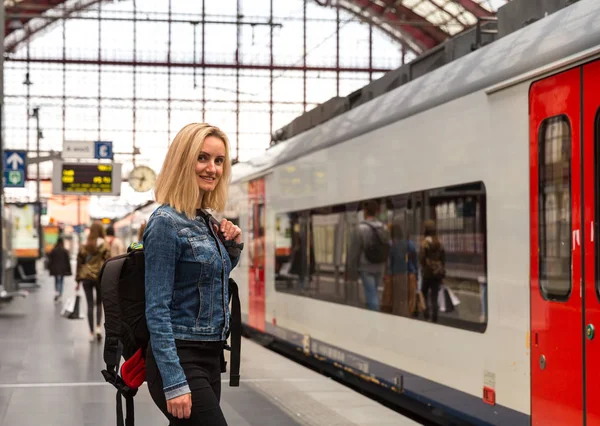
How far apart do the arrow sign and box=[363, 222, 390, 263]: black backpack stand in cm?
1261

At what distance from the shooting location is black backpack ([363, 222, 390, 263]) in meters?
8.67

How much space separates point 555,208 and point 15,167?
53.1 feet

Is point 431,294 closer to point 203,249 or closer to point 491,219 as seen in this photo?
point 491,219

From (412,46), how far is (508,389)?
43934 mm

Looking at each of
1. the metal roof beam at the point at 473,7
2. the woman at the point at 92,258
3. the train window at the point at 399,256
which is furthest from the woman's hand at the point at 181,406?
the metal roof beam at the point at 473,7

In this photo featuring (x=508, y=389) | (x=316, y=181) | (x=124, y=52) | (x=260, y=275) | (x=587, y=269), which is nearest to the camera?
(x=587, y=269)

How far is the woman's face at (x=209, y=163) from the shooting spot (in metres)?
3.62

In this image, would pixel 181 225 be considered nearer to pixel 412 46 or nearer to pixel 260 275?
pixel 260 275

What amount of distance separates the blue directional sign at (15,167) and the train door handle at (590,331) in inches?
644

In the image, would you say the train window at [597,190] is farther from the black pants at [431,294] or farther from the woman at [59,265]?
the woman at [59,265]

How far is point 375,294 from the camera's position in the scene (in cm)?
888

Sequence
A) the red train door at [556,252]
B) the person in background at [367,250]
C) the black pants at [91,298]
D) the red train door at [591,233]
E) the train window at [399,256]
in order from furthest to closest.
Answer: the black pants at [91,298], the person in background at [367,250], the train window at [399,256], the red train door at [556,252], the red train door at [591,233]

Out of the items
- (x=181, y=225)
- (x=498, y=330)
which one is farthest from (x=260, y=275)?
(x=181, y=225)

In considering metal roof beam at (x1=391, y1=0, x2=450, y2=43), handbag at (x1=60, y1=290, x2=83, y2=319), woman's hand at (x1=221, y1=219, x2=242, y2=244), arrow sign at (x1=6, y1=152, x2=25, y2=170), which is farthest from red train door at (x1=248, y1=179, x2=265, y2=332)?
metal roof beam at (x1=391, y1=0, x2=450, y2=43)
